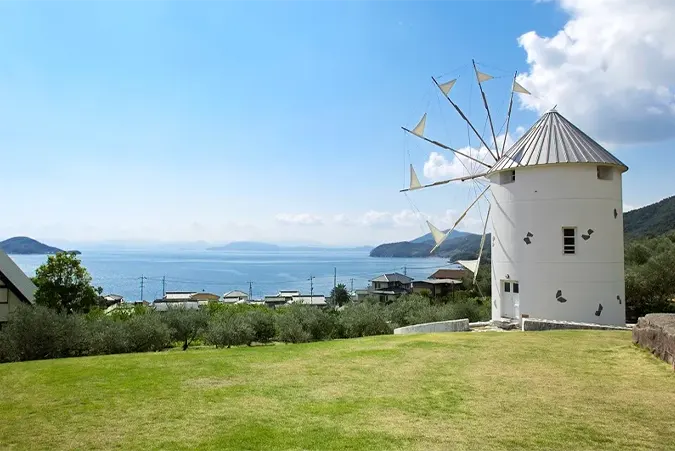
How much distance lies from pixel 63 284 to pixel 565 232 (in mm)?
22023

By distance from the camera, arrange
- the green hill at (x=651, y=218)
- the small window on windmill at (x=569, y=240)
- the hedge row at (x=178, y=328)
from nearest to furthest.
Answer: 1. the hedge row at (x=178, y=328)
2. the small window on windmill at (x=569, y=240)
3. the green hill at (x=651, y=218)

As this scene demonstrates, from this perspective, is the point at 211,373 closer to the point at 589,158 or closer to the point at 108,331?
the point at 108,331

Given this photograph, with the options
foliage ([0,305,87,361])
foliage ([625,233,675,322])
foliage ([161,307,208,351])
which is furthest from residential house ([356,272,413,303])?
foliage ([0,305,87,361])

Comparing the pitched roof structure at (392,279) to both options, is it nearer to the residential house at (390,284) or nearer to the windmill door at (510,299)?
the residential house at (390,284)

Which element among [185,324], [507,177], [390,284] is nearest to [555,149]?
[507,177]

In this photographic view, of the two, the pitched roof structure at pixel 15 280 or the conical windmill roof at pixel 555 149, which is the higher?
the conical windmill roof at pixel 555 149

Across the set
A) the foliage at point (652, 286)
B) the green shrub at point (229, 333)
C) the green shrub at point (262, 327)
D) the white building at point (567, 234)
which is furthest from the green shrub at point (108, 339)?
the foliage at point (652, 286)

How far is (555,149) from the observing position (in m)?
19.5

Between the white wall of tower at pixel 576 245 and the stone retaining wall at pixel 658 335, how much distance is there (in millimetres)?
6306

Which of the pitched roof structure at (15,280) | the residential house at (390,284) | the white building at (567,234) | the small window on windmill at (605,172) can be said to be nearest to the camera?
the white building at (567,234)

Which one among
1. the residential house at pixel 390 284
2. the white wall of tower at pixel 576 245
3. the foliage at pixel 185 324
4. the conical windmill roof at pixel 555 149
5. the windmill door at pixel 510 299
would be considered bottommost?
the residential house at pixel 390 284

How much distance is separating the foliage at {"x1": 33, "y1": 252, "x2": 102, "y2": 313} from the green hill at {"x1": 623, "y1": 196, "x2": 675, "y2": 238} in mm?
73151

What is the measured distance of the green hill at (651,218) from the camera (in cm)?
7800

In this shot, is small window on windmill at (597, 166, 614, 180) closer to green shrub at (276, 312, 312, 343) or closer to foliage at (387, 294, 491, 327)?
foliage at (387, 294, 491, 327)
